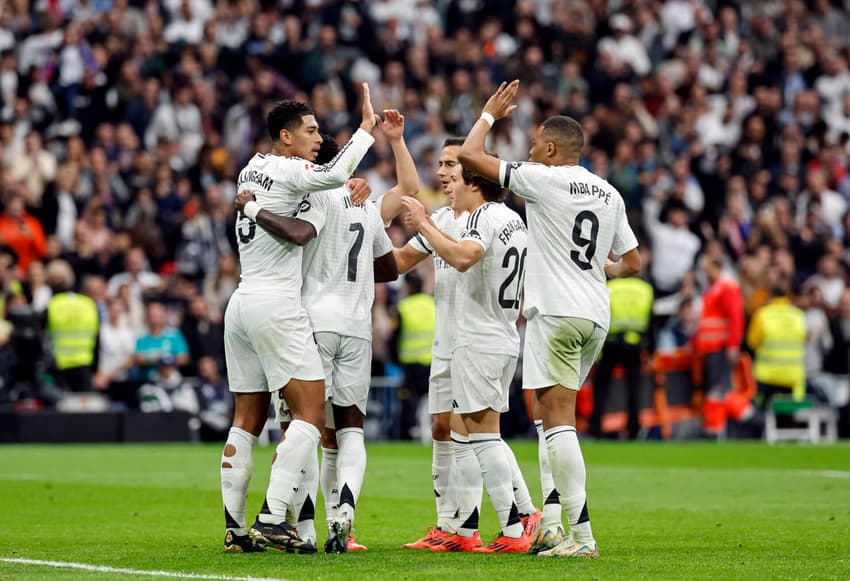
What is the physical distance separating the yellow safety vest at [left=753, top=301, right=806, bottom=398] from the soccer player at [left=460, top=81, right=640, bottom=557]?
1451 centimetres

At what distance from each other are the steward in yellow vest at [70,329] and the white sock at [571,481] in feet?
45.7

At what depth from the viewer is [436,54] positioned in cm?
2756

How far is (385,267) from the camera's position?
1023 cm

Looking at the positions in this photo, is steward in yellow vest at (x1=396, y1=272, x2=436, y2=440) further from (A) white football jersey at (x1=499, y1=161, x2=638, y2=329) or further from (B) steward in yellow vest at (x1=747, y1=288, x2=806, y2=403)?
(A) white football jersey at (x1=499, y1=161, x2=638, y2=329)

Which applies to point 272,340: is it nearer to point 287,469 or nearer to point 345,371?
point 345,371

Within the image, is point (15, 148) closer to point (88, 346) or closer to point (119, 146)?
point (119, 146)

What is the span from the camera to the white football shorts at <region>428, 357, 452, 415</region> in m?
10.1

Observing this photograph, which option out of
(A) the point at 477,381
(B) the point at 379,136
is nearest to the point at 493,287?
(A) the point at 477,381

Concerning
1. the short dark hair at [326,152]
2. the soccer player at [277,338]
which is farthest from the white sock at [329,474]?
the short dark hair at [326,152]

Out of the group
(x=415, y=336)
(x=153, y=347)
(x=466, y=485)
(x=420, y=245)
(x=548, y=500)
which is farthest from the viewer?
(x=415, y=336)

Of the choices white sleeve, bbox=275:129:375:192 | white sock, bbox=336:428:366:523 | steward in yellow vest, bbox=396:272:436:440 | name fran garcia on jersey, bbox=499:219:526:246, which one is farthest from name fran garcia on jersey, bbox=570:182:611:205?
steward in yellow vest, bbox=396:272:436:440

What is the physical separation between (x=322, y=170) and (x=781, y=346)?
1550cm

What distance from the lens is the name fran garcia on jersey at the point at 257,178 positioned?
931 centimetres

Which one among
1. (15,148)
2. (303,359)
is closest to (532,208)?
(303,359)
